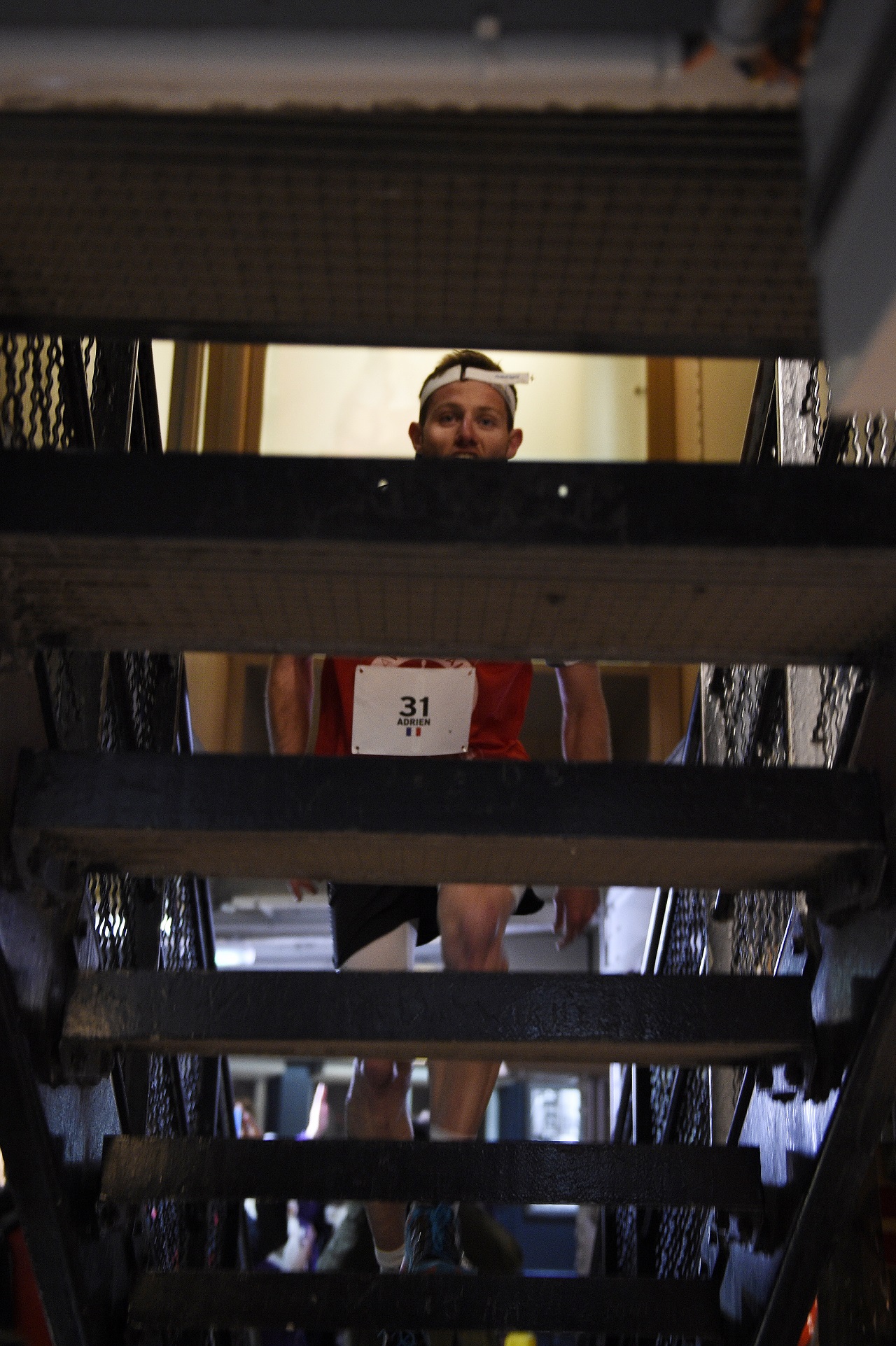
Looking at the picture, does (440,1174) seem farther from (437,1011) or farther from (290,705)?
(290,705)

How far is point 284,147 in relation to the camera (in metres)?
1.15

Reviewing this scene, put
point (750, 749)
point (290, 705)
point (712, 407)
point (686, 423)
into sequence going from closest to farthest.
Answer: point (750, 749) → point (290, 705) → point (712, 407) → point (686, 423)

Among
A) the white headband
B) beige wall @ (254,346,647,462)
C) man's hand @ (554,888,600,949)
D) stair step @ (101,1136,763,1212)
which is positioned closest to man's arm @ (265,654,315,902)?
man's hand @ (554,888,600,949)

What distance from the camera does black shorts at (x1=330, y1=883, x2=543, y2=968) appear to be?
2.90 metres

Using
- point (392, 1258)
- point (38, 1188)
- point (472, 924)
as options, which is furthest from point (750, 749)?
point (38, 1188)

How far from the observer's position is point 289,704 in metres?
3.04

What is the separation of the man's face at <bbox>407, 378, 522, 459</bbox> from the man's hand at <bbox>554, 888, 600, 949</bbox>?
105cm

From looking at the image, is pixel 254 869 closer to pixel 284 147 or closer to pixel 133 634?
pixel 133 634

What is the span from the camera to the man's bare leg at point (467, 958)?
2.69m

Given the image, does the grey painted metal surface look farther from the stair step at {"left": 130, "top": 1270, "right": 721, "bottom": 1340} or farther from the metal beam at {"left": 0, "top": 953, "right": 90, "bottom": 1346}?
the stair step at {"left": 130, "top": 1270, "right": 721, "bottom": 1340}

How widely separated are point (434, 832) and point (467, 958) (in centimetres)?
110

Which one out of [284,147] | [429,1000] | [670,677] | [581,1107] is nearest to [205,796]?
[429,1000]

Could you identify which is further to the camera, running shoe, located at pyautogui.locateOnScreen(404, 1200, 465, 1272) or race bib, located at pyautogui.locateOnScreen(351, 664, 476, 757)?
race bib, located at pyautogui.locateOnScreen(351, 664, 476, 757)

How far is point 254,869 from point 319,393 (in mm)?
5794
